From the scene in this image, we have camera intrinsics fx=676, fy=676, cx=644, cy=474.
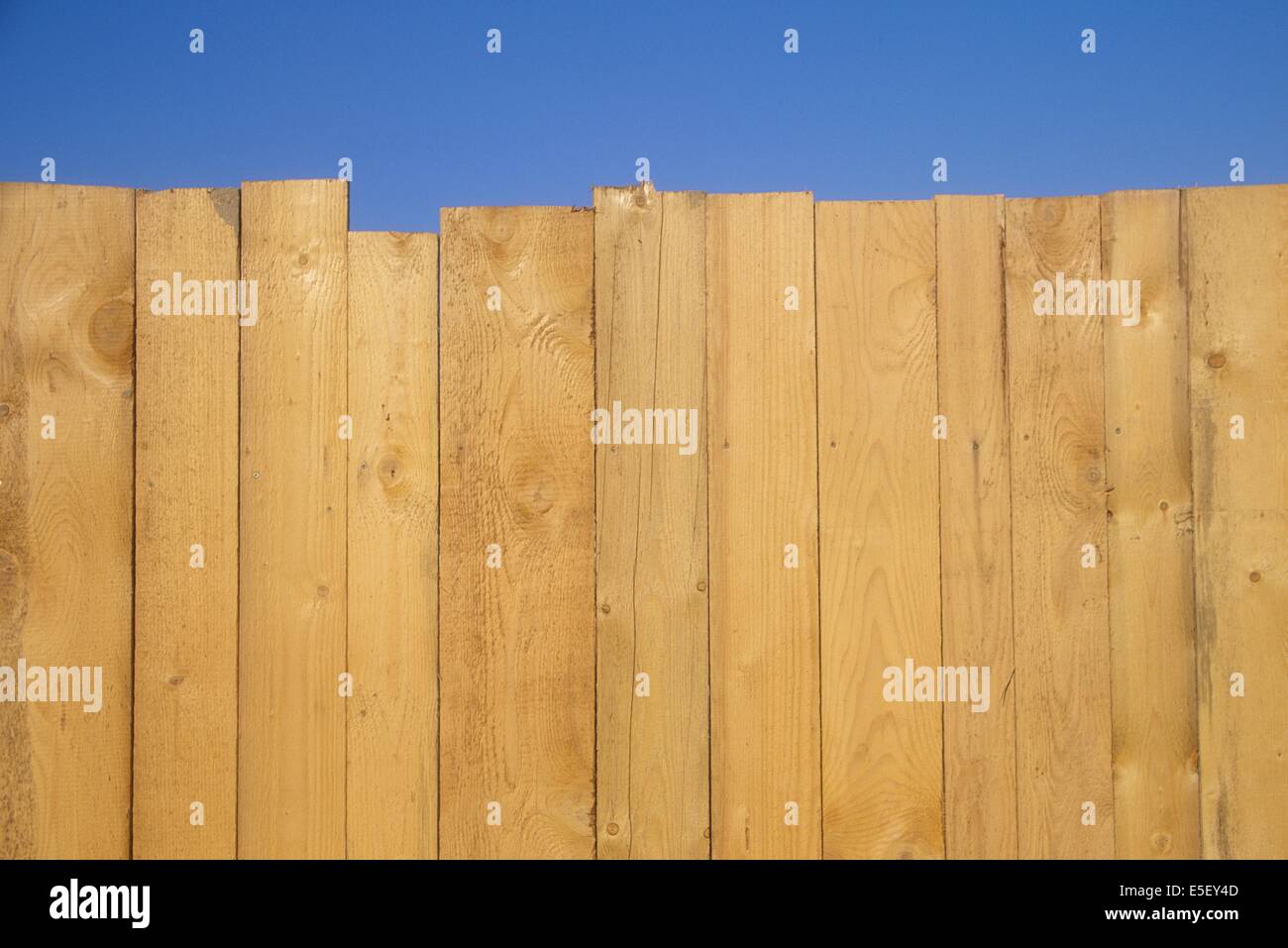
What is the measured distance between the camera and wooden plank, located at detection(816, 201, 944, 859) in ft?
5.52

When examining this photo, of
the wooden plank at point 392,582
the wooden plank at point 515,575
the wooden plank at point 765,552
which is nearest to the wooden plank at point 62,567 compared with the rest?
the wooden plank at point 392,582

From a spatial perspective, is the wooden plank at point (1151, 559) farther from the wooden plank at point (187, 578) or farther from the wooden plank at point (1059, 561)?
the wooden plank at point (187, 578)

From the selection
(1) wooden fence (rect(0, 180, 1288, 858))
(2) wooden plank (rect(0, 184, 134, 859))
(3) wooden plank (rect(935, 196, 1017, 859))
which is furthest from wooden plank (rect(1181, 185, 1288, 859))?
(2) wooden plank (rect(0, 184, 134, 859))

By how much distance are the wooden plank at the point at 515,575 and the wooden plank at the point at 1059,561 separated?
107 centimetres

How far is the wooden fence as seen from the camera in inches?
66.0

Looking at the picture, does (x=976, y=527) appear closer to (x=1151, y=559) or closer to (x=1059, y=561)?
(x=1059, y=561)

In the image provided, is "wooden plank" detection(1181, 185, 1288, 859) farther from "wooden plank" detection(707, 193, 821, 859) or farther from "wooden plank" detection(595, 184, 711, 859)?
"wooden plank" detection(595, 184, 711, 859)

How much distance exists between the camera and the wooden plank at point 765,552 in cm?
168

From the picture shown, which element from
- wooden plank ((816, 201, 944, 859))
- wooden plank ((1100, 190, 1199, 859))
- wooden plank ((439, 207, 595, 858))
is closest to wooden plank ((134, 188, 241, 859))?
wooden plank ((439, 207, 595, 858))

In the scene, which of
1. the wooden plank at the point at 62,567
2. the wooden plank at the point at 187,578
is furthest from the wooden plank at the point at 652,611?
the wooden plank at the point at 62,567

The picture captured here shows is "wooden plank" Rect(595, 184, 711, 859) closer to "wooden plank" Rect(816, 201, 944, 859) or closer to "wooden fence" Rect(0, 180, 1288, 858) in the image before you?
"wooden fence" Rect(0, 180, 1288, 858)

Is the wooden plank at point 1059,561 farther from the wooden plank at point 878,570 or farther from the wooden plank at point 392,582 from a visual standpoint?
the wooden plank at point 392,582

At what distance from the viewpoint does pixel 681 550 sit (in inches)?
66.5
